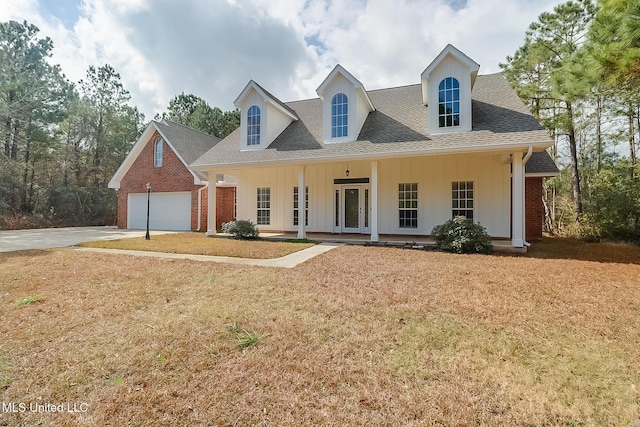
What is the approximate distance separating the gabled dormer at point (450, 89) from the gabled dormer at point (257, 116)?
6.50 m

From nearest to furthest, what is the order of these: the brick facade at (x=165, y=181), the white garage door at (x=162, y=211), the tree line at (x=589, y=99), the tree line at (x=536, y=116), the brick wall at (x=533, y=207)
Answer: the tree line at (x=589, y=99) → the tree line at (x=536, y=116) → the brick wall at (x=533, y=207) → the brick facade at (x=165, y=181) → the white garage door at (x=162, y=211)

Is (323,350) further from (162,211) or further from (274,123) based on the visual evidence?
(162,211)

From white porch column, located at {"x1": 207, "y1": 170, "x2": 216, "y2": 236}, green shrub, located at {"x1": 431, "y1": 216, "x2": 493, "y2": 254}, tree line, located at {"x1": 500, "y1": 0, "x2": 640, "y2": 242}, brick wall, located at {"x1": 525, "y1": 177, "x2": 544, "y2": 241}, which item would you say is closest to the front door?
green shrub, located at {"x1": 431, "y1": 216, "x2": 493, "y2": 254}

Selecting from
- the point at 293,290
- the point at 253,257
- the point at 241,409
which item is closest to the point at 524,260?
the point at 293,290

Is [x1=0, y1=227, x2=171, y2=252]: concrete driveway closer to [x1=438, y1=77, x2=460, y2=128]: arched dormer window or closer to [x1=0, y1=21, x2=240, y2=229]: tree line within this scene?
[x1=0, y1=21, x2=240, y2=229]: tree line

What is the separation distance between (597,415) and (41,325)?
243 inches

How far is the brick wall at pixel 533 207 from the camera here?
12.8 meters

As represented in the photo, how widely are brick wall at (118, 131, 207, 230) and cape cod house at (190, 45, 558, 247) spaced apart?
3.87 m

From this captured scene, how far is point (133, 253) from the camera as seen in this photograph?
9.52m

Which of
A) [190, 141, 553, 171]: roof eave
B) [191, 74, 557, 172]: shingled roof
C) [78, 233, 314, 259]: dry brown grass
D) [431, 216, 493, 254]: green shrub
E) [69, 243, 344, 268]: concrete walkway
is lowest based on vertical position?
[69, 243, 344, 268]: concrete walkway

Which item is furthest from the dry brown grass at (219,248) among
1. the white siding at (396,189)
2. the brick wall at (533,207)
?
the brick wall at (533,207)

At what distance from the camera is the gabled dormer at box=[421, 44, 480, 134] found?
1076 cm

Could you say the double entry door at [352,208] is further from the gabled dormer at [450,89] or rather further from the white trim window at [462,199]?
the gabled dormer at [450,89]

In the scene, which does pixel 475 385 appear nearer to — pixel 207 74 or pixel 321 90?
pixel 321 90
